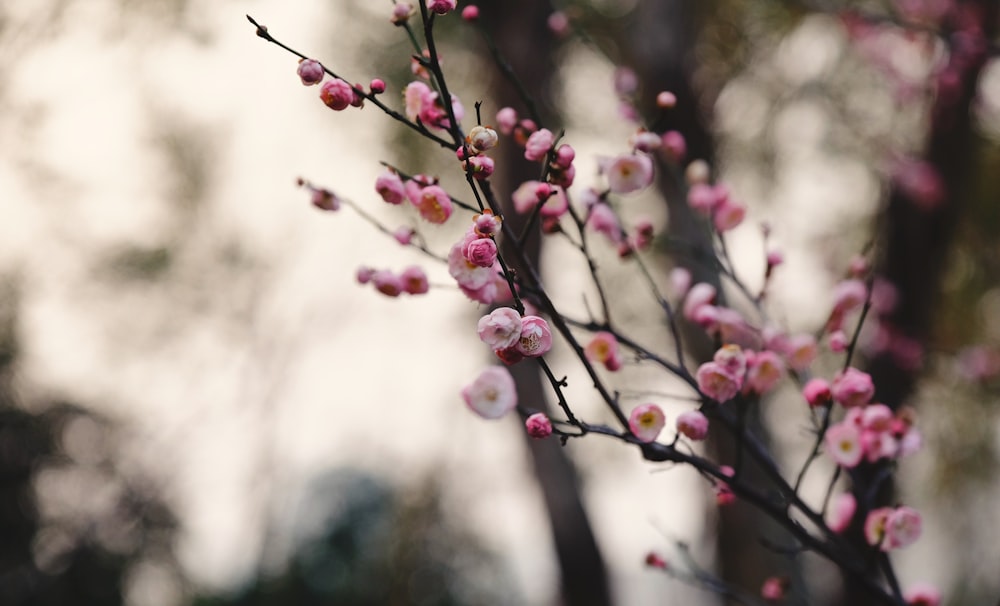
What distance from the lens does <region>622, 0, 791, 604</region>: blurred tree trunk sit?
6.86 ft

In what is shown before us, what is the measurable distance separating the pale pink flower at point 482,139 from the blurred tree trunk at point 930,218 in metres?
2.02

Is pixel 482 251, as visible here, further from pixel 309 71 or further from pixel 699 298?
pixel 699 298

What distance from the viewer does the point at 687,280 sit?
1.30 metres

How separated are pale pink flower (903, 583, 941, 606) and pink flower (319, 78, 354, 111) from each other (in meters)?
0.89

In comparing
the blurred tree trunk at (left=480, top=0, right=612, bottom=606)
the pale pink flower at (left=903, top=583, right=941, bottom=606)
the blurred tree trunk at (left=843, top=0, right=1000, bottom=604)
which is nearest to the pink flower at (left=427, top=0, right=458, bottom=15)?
the pale pink flower at (left=903, top=583, right=941, bottom=606)

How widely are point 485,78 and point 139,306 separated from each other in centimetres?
325

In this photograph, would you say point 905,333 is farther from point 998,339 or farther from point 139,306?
point 139,306

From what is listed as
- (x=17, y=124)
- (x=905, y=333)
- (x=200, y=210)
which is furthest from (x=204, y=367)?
A: (x=905, y=333)

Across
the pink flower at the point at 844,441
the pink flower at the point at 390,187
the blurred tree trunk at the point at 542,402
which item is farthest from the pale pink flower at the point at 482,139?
the blurred tree trunk at the point at 542,402

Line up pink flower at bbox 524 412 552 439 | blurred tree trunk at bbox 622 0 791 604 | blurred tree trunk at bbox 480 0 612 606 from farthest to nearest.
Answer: blurred tree trunk at bbox 480 0 612 606 < blurred tree trunk at bbox 622 0 791 604 < pink flower at bbox 524 412 552 439

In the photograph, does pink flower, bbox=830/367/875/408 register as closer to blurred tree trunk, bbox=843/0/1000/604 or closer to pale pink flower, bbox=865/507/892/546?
pale pink flower, bbox=865/507/892/546

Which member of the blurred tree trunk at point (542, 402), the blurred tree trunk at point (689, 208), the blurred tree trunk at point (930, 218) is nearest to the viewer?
the blurred tree trunk at point (689, 208)

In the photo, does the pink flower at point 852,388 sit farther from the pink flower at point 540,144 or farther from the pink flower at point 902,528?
the pink flower at point 540,144

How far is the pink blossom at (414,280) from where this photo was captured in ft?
2.84
